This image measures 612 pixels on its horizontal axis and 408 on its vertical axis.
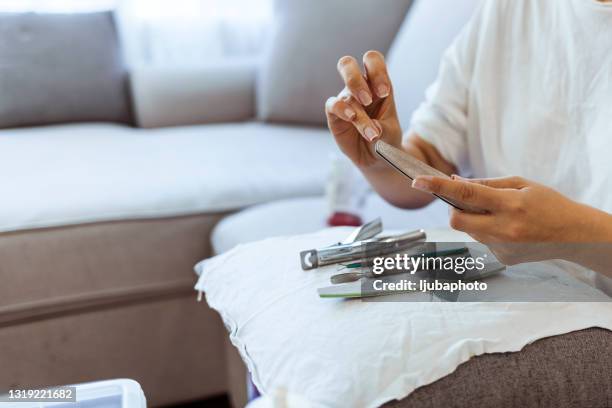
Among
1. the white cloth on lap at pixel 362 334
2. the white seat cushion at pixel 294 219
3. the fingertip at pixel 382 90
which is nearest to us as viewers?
the white cloth on lap at pixel 362 334

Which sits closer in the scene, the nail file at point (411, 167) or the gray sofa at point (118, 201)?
the nail file at point (411, 167)

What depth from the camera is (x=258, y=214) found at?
3.40ft

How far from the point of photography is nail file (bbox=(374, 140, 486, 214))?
0.57 meters

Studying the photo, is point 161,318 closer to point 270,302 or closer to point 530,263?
point 270,302

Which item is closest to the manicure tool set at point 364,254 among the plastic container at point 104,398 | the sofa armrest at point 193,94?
the plastic container at point 104,398

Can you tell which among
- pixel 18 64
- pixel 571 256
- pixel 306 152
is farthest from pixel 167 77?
pixel 571 256

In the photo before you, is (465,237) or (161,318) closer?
(465,237)

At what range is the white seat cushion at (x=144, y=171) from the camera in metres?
1.02

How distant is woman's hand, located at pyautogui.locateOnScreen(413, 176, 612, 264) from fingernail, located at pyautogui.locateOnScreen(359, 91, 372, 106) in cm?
18

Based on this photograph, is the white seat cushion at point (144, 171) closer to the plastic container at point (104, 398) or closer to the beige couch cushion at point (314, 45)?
the beige couch cushion at point (314, 45)

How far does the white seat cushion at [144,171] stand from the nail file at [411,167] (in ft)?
1.66

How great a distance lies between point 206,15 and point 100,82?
52 centimetres

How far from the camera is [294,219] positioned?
996mm

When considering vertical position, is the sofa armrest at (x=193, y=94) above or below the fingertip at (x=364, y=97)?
below
